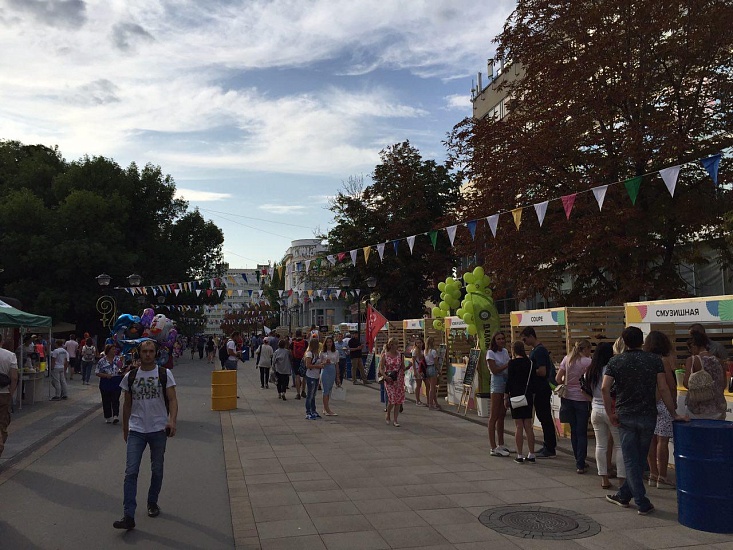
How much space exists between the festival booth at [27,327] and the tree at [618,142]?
11730mm

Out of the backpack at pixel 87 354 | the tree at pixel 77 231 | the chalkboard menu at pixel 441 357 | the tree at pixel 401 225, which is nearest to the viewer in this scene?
the chalkboard menu at pixel 441 357

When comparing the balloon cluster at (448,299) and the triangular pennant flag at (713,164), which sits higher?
the triangular pennant flag at (713,164)

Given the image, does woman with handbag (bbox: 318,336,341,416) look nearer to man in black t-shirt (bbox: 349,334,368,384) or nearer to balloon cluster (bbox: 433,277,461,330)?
balloon cluster (bbox: 433,277,461,330)

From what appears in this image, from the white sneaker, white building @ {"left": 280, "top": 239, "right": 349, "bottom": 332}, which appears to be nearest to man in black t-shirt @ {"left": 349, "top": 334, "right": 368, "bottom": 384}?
white building @ {"left": 280, "top": 239, "right": 349, "bottom": 332}

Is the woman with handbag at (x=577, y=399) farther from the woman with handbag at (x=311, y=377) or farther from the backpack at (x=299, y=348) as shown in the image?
the backpack at (x=299, y=348)

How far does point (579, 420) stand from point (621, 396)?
195cm

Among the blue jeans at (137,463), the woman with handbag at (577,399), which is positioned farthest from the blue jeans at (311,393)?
the blue jeans at (137,463)

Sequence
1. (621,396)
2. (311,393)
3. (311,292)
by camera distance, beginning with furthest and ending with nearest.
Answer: (311,292) → (311,393) → (621,396)

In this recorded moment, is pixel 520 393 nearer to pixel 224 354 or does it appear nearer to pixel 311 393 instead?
pixel 311 393

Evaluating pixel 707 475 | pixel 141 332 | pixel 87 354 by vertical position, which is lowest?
pixel 707 475

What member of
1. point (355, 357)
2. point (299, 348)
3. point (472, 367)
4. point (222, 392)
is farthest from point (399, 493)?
point (355, 357)

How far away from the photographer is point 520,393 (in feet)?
29.7

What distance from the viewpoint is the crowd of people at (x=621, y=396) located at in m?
6.49

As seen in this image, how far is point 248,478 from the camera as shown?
841cm
